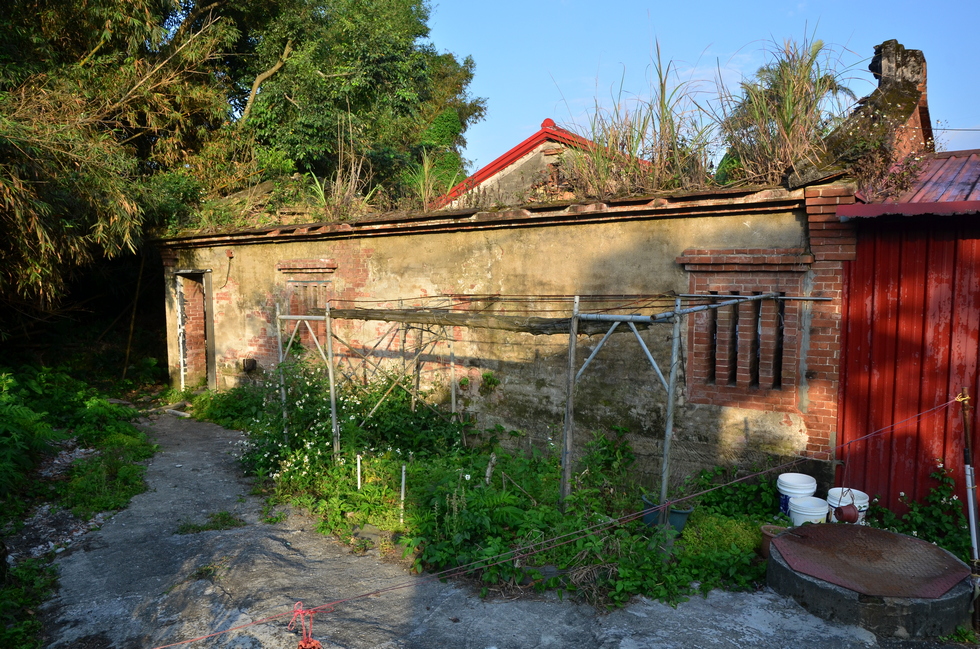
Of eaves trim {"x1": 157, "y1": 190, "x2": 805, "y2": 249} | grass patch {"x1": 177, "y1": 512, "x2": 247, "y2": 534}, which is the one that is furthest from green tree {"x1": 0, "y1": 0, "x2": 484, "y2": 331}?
grass patch {"x1": 177, "y1": 512, "x2": 247, "y2": 534}

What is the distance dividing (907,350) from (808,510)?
1674 mm

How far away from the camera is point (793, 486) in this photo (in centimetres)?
579

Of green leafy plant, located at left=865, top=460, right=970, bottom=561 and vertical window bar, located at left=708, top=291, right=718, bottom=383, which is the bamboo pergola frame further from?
green leafy plant, located at left=865, top=460, right=970, bottom=561

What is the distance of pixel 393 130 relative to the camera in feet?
56.2

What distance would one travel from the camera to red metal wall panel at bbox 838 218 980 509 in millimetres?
5328

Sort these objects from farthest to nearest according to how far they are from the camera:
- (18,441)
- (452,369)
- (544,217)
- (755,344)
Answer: (452,369)
(18,441)
(544,217)
(755,344)

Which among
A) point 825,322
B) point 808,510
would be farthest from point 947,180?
point 808,510

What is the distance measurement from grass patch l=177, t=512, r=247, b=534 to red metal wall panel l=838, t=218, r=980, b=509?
621 centimetres

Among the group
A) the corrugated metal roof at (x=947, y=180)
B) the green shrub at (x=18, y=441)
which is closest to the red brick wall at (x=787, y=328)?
the corrugated metal roof at (x=947, y=180)

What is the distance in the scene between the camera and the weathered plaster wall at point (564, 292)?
20.7ft

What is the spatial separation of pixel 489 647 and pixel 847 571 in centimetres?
272

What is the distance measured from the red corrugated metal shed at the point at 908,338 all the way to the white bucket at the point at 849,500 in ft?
0.71

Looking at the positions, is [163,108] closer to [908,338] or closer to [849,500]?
[908,338]

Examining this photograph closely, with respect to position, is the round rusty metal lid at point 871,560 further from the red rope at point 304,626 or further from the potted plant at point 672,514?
the red rope at point 304,626
